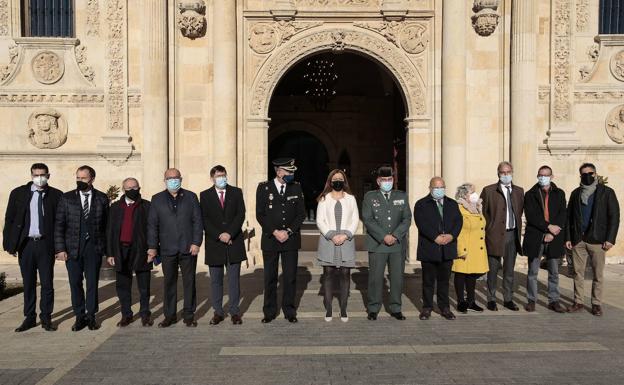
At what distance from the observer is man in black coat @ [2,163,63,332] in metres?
7.31

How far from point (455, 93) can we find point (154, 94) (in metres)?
6.03

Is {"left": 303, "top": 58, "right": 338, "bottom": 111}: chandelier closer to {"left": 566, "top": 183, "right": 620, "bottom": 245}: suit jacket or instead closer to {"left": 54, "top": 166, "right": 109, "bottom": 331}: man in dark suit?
{"left": 566, "top": 183, "right": 620, "bottom": 245}: suit jacket

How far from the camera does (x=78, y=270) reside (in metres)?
7.42

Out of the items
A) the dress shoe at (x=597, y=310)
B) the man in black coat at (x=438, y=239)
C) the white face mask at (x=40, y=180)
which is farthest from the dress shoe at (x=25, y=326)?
the dress shoe at (x=597, y=310)

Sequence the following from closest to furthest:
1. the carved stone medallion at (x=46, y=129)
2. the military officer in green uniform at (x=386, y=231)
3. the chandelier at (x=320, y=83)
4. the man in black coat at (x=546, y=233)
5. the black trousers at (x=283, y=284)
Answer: the black trousers at (x=283, y=284), the military officer in green uniform at (x=386, y=231), the man in black coat at (x=546, y=233), the carved stone medallion at (x=46, y=129), the chandelier at (x=320, y=83)

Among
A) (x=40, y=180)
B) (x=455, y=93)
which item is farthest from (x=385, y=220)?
(x=455, y=93)

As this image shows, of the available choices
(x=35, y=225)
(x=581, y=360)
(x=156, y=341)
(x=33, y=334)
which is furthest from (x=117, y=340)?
(x=581, y=360)

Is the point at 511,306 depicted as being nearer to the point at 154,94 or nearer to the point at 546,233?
the point at 546,233

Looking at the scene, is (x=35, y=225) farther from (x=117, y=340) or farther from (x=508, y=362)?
(x=508, y=362)

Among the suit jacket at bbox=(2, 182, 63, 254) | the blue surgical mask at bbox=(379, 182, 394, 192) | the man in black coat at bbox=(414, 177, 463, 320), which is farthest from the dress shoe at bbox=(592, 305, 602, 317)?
the suit jacket at bbox=(2, 182, 63, 254)

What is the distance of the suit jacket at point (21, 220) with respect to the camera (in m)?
7.30

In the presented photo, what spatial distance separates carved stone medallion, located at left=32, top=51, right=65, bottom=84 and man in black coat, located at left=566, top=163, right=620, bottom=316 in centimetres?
1056

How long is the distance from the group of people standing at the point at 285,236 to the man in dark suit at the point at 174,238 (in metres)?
0.01

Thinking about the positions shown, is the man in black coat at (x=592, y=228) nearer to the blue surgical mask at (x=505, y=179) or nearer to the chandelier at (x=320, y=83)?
the blue surgical mask at (x=505, y=179)
